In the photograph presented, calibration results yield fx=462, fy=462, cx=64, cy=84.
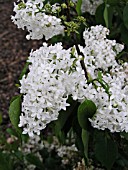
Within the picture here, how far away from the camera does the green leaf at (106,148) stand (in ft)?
5.27

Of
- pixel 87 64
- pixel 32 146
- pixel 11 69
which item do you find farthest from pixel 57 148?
pixel 11 69

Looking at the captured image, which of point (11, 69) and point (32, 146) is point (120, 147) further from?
point (11, 69)

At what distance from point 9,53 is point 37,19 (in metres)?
3.31

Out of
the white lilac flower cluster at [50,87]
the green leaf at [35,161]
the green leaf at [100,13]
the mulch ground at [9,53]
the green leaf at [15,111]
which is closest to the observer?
the white lilac flower cluster at [50,87]

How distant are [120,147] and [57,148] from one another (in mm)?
799

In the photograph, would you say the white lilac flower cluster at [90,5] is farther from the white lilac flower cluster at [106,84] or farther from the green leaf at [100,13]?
the white lilac flower cluster at [106,84]

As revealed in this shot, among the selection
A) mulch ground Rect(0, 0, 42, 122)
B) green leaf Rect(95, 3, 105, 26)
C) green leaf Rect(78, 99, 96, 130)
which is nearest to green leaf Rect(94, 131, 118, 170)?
green leaf Rect(78, 99, 96, 130)

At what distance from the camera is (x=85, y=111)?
1.41 m

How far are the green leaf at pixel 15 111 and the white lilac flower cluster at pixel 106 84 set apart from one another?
23 cm

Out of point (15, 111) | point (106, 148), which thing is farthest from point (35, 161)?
point (15, 111)

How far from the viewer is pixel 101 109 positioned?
1.40 meters

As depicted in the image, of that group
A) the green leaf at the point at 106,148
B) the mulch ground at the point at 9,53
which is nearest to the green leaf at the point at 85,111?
the green leaf at the point at 106,148

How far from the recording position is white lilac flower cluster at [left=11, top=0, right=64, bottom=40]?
1.55 m

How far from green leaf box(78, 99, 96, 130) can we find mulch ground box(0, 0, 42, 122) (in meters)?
2.47
